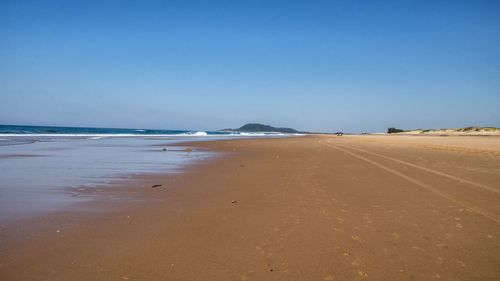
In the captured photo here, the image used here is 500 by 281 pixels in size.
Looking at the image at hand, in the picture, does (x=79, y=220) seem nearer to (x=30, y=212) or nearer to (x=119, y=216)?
(x=119, y=216)

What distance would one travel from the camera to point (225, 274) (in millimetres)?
3424

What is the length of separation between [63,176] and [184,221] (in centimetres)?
609

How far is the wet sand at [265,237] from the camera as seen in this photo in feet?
11.4

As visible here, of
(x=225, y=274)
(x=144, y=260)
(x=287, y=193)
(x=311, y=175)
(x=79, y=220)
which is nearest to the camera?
(x=225, y=274)

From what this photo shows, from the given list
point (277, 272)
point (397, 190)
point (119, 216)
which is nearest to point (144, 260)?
point (277, 272)

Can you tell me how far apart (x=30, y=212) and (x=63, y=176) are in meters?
4.37

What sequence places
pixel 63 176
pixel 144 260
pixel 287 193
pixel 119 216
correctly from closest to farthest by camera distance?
pixel 144 260 → pixel 119 216 → pixel 287 193 → pixel 63 176

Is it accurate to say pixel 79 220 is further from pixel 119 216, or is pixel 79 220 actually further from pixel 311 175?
pixel 311 175

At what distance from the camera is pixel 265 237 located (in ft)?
15.0

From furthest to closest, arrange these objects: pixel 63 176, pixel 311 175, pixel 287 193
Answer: pixel 311 175 → pixel 63 176 → pixel 287 193

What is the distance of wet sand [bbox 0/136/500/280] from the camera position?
348cm

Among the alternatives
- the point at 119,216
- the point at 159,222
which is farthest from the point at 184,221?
the point at 119,216

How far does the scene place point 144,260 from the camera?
12.1 feet

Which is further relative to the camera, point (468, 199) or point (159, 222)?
point (468, 199)
